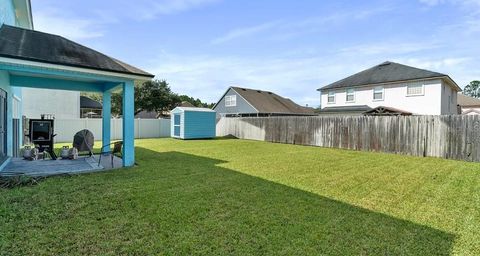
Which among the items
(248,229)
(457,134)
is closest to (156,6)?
(248,229)

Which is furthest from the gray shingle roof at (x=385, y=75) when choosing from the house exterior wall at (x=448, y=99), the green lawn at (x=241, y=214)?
the green lawn at (x=241, y=214)

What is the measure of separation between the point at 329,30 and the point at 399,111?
926cm

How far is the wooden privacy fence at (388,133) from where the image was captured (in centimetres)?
1041

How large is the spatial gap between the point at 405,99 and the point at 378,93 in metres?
2.05

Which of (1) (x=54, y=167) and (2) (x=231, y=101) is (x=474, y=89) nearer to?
→ (2) (x=231, y=101)

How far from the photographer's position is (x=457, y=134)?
34.6 ft

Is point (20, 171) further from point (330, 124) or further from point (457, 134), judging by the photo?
point (457, 134)

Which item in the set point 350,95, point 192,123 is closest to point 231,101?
point 192,123

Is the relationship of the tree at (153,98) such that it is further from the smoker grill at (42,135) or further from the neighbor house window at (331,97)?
the smoker grill at (42,135)

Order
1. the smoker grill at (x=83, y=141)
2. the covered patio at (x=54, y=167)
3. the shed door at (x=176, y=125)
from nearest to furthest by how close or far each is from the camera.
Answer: the covered patio at (x=54, y=167) → the smoker grill at (x=83, y=141) → the shed door at (x=176, y=125)

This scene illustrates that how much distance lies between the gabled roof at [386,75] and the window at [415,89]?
1.95ft

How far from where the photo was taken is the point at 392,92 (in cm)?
2047

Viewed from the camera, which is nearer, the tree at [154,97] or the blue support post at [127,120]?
the blue support post at [127,120]

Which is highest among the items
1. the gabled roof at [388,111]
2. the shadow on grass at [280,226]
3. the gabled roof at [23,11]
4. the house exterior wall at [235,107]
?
the gabled roof at [23,11]
